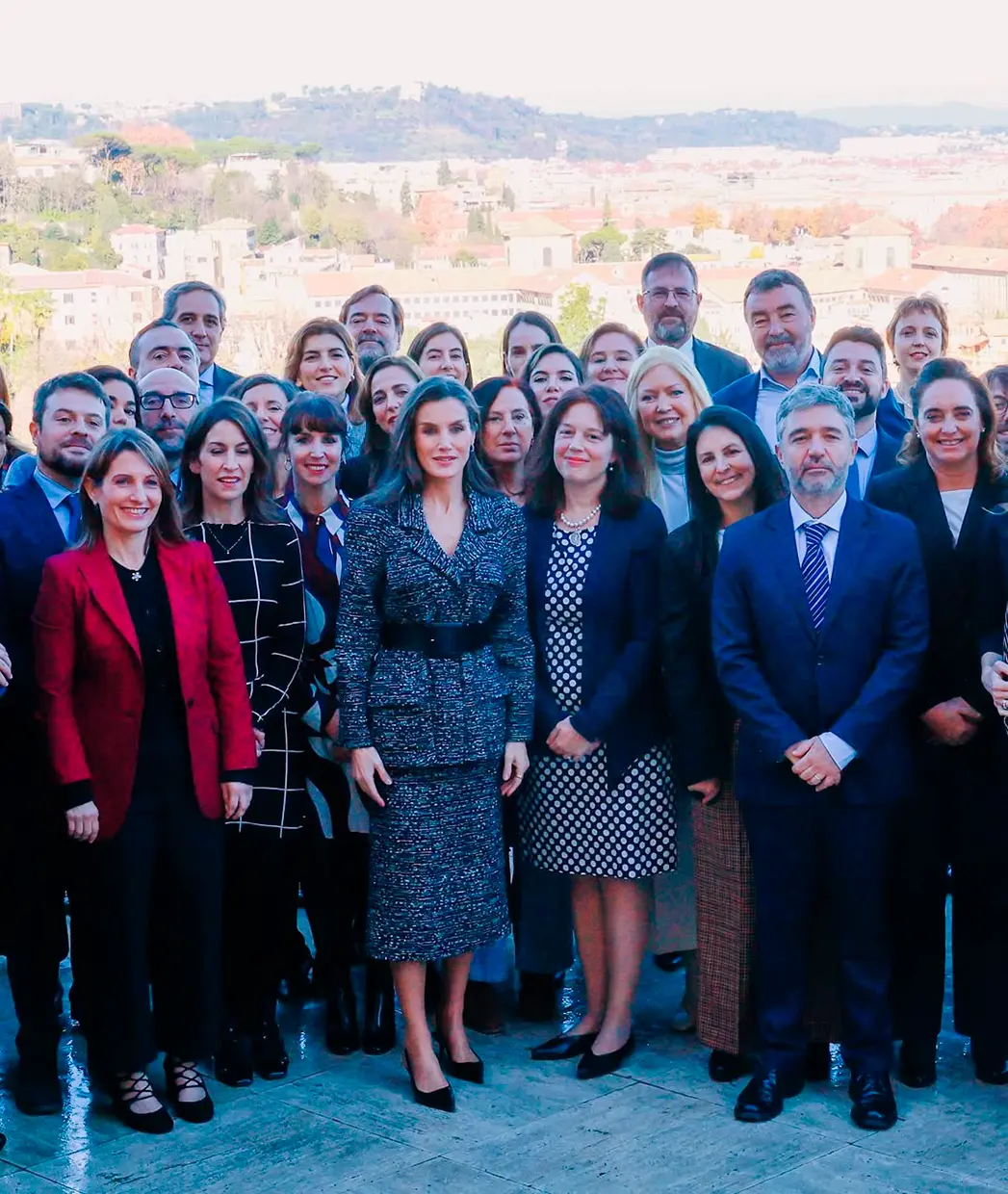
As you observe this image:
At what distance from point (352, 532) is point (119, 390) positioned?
121 cm

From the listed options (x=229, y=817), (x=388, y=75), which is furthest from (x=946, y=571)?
(x=388, y=75)

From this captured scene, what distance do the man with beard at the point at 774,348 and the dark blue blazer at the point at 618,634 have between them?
4.79 ft

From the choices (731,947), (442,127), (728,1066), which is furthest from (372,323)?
(442,127)

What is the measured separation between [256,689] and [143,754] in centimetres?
40

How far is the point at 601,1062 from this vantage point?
4078 millimetres

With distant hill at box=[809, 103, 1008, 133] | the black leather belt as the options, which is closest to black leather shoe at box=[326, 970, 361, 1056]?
the black leather belt

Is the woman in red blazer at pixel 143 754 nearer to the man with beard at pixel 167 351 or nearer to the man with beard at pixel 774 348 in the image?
the man with beard at pixel 167 351

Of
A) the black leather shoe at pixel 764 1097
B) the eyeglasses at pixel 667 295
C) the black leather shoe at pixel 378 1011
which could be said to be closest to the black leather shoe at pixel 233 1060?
the black leather shoe at pixel 378 1011

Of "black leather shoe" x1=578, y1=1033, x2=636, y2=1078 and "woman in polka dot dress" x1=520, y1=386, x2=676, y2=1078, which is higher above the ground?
"woman in polka dot dress" x1=520, y1=386, x2=676, y2=1078

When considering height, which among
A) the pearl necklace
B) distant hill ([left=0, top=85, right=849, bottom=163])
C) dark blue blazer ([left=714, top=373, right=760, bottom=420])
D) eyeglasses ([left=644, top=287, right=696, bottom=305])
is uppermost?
distant hill ([left=0, top=85, right=849, bottom=163])

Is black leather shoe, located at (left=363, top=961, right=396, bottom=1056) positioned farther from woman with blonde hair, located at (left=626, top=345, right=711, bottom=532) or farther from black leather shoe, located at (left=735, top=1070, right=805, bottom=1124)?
woman with blonde hair, located at (left=626, top=345, right=711, bottom=532)

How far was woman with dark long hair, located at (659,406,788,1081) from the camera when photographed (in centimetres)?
405

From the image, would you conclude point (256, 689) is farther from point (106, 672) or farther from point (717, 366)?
point (717, 366)

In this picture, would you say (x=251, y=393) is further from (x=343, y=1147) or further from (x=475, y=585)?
(x=343, y=1147)
